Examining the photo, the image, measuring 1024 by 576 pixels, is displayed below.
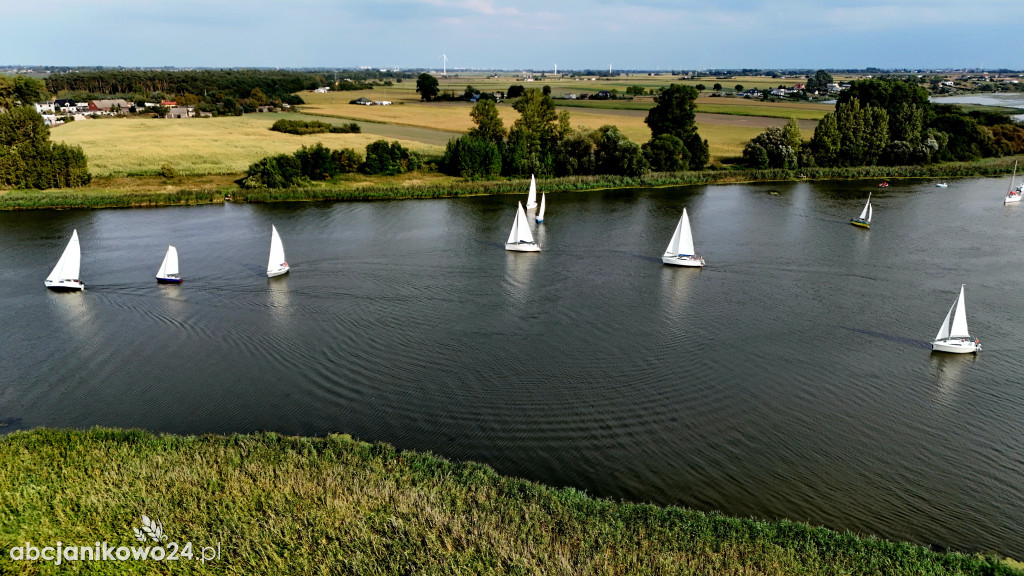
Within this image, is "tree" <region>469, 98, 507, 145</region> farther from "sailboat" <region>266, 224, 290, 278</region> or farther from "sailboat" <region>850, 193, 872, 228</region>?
"sailboat" <region>266, 224, 290, 278</region>

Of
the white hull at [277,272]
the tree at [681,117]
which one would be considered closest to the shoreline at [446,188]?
the tree at [681,117]

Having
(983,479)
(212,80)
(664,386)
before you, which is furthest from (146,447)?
(212,80)

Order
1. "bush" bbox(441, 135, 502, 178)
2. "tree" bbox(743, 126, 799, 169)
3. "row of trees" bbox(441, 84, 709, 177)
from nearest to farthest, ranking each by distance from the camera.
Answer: "bush" bbox(441, 135, 502, 178) < "row of trees" bbox(441, 84, 709, 177) < "tree" bbox(743, 126, 799, 169)

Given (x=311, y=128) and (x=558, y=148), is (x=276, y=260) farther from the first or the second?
(x=311, y=128)

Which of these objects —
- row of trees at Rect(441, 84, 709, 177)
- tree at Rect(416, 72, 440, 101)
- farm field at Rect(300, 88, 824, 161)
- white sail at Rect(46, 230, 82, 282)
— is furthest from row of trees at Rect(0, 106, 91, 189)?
tree at Rect(416, 72, 440, 101)

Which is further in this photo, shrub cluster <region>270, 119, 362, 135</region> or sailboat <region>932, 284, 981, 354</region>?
shrub cluster <region>270, 119, 362, 135</region>

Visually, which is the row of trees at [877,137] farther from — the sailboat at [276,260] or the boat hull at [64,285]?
the boat hull at [64,285]
